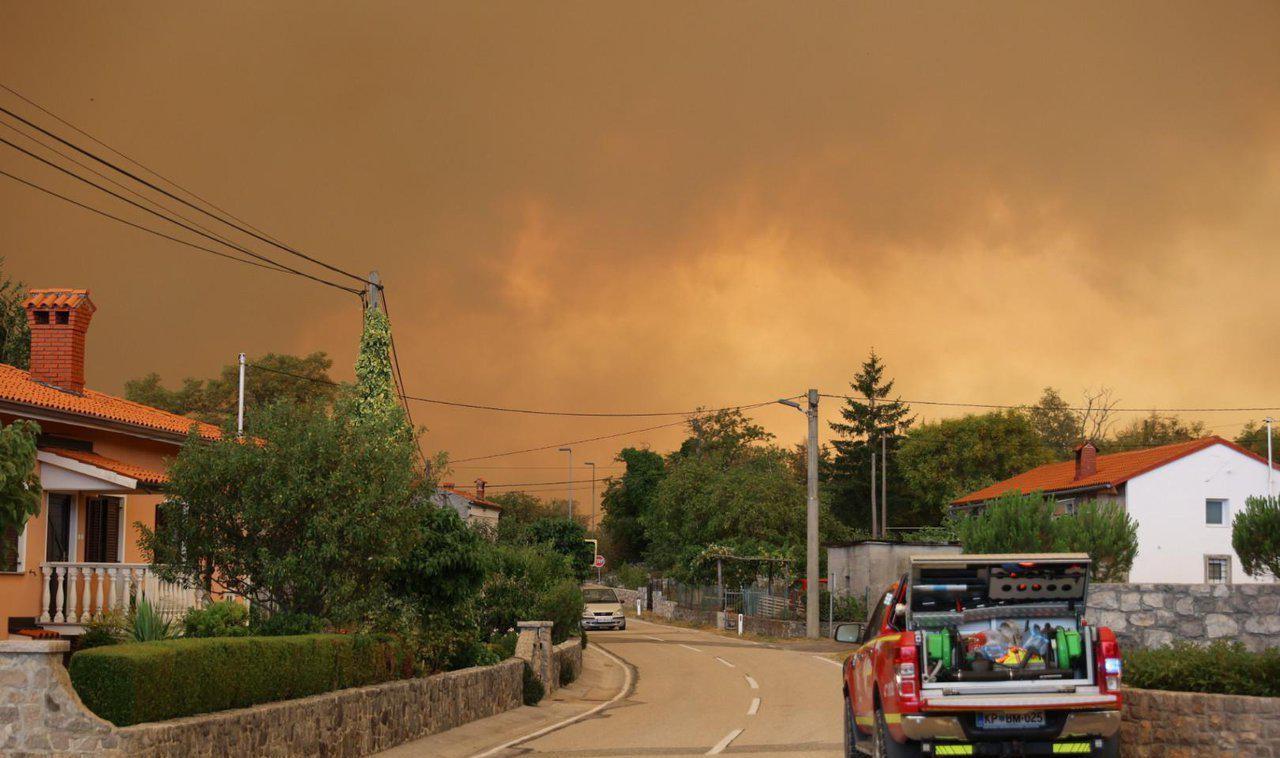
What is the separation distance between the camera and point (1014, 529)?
3409 centimetres

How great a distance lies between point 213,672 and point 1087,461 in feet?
166

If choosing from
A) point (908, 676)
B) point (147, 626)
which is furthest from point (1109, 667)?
point (147, 626)

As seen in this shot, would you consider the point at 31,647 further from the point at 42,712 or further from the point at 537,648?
the point at 537,648

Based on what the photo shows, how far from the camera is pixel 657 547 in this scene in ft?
284

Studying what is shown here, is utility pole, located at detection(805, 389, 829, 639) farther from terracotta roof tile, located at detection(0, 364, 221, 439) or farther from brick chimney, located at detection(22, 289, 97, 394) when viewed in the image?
brick chimney, located at detection(22, 289, 97, 394)

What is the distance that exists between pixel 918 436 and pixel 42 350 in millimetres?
71679

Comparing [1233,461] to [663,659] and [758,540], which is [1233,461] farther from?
[663,659]

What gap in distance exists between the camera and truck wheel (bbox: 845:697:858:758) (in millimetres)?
13621

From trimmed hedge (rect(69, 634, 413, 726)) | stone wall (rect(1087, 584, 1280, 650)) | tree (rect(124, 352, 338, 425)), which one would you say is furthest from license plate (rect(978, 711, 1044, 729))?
tree (rect(124, 352, 338, 425))

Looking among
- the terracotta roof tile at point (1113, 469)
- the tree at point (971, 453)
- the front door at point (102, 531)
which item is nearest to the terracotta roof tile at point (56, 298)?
the front door at point (102, 531)

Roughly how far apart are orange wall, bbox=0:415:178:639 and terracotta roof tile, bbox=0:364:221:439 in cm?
42

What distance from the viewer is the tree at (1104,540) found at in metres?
35.0

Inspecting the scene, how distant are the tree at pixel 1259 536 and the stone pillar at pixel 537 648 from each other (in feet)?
55.8

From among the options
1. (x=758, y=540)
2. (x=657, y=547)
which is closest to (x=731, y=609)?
(x=758, y=540)
